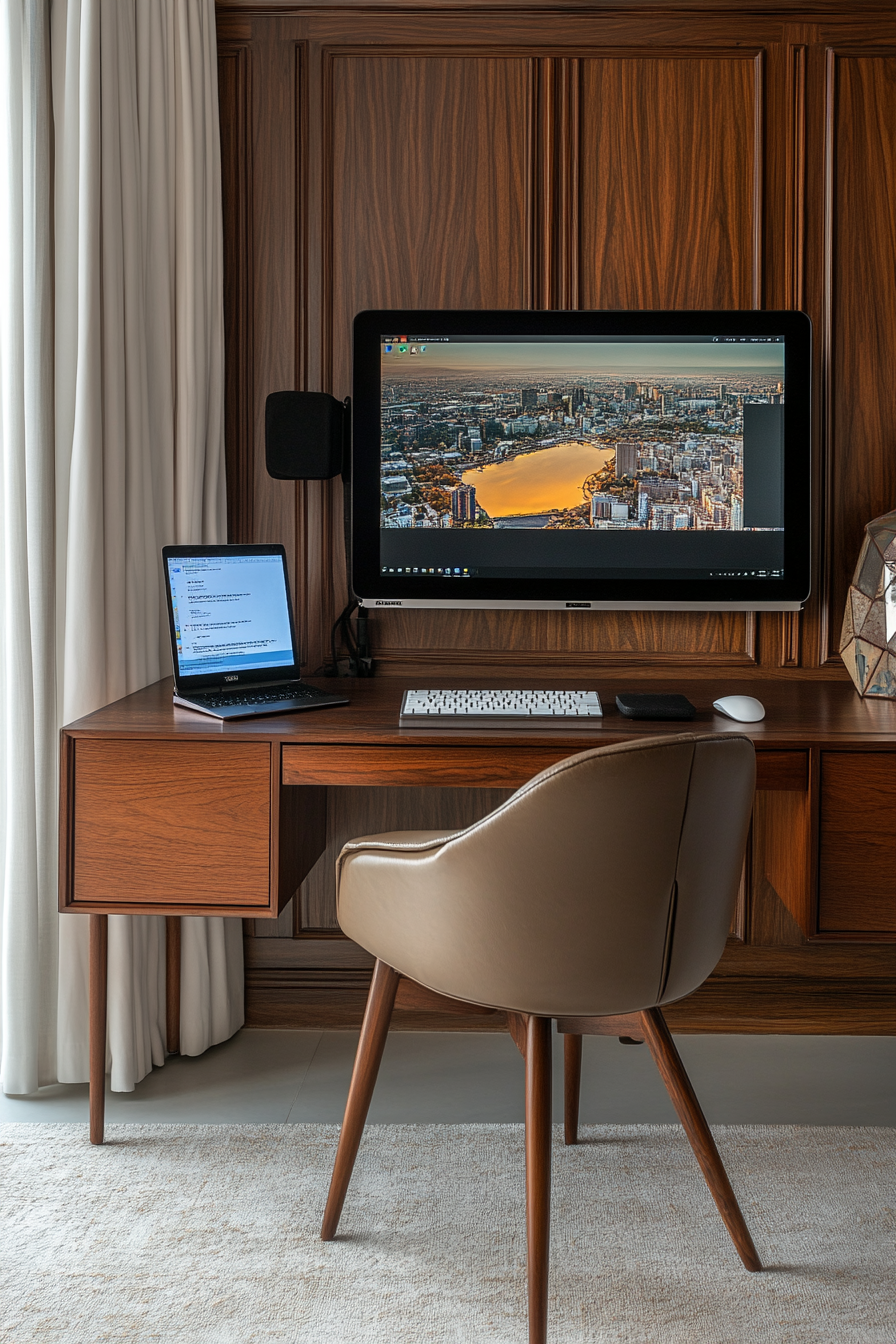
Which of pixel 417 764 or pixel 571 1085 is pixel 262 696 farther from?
pixel 571 1085

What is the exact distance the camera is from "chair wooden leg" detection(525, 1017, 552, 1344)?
1.39 meters

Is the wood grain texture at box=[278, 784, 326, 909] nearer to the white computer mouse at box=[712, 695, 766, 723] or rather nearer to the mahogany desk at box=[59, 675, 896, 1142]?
the mahogany desk at box=[59, 675, 896, 1142]

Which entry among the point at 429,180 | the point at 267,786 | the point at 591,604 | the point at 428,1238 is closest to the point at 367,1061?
the point at 428,1238

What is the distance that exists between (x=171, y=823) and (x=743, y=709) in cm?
103

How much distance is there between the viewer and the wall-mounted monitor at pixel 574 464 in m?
2.30

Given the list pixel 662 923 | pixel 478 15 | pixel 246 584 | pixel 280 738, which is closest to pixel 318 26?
pixel 478 15

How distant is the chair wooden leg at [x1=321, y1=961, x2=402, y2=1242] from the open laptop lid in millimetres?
714

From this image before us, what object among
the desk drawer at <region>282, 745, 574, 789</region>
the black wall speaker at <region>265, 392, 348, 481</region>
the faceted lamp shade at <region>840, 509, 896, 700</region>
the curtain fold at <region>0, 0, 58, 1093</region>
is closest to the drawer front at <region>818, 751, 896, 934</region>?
the faceted lamp shade at <region>840, 509, 896, 700</region>

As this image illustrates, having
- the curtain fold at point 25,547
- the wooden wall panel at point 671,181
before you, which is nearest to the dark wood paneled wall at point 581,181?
the wooden wall panel at point 671,181

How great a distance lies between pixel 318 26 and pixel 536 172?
0.60m

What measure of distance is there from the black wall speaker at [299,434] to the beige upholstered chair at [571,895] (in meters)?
1.07

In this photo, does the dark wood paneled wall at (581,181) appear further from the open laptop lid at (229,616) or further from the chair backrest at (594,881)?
the chair backrest at (594,881)

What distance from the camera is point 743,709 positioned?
1853 millimetres

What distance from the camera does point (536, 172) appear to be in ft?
7.79
